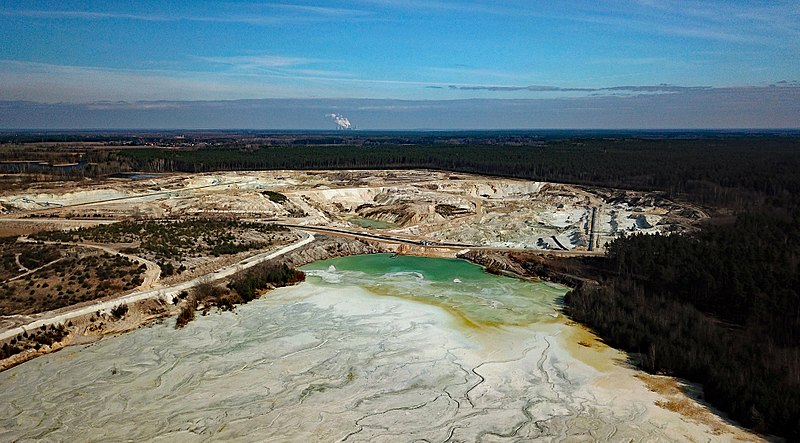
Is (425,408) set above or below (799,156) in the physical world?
below

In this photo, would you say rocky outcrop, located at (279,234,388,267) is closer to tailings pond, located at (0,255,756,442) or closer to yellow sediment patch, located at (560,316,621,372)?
tailings pond, located at (0,255,756,442)

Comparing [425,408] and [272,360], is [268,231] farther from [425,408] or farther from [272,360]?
[425,408]

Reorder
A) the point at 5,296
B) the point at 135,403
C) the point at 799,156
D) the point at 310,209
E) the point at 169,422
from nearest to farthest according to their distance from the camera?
1. the point at 169,422
2. the point at 135,403
3. the point at 5,296
4. the point at 310,209
5. the point at 799,156

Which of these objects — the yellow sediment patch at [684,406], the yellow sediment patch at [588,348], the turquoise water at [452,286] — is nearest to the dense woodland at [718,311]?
the yellow sediment patch at [684,406]

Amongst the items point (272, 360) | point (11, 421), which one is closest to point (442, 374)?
point (272, 360)

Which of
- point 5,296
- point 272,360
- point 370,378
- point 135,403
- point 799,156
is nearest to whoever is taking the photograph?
point 135,403

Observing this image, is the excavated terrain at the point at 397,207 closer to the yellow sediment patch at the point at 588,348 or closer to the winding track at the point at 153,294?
the winding track at the point at 153,294
